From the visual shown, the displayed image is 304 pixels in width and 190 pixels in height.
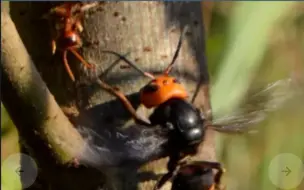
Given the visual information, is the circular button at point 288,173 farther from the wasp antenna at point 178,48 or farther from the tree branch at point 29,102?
the tree branch at point 29,102

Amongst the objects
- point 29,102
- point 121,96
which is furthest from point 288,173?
point 29,102

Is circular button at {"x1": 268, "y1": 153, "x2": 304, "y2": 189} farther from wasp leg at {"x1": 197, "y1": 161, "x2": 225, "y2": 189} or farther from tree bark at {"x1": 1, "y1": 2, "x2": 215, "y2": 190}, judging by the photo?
tree bark at {"x1": 1, "y1": 2, "x2": 215, "y2": 190}

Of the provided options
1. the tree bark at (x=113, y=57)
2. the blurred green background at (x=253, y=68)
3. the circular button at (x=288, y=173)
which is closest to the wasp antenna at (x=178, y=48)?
the tree bark at (x=113, y=57)

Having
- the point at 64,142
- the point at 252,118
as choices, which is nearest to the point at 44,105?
the point at 64,142

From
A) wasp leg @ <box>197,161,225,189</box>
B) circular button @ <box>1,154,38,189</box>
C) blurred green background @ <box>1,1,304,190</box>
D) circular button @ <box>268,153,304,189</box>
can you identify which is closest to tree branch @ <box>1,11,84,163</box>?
circular button @ <box>1,154,38,189</box>

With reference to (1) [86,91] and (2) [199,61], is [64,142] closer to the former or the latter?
(1) [86,91]

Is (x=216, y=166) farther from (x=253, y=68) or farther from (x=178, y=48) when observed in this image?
(x=253, y=68)

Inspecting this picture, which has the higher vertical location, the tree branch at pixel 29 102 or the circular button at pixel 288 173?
the tree branch at pixel 29 102
